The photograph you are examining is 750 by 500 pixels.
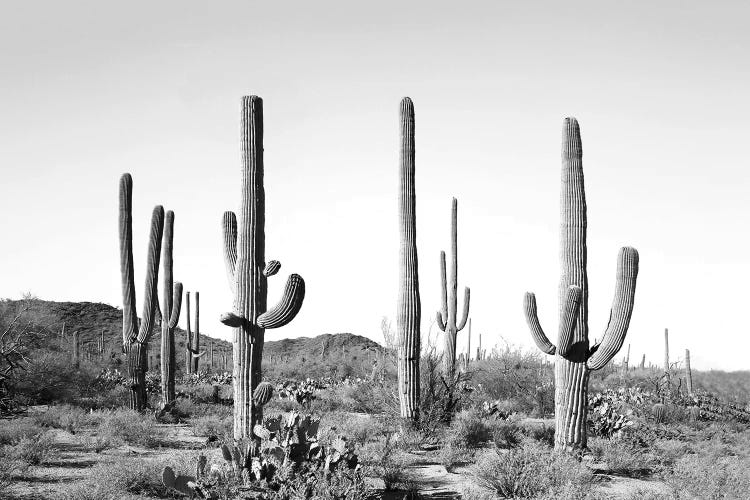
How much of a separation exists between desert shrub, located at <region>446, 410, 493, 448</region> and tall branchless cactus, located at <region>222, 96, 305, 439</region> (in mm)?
4744

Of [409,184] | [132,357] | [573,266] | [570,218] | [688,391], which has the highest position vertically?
[409,184]

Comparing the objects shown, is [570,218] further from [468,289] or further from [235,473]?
[468,289]

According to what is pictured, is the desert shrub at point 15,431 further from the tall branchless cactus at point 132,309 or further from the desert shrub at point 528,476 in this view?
the desert shrub at point 528,476

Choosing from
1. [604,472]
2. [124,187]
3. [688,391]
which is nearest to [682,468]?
[604,472]

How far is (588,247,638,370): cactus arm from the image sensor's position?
12.4m

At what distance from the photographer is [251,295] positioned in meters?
11.2

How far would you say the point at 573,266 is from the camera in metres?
12.9

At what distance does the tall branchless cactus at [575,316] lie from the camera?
40.8 feet

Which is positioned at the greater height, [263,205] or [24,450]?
[263,205]

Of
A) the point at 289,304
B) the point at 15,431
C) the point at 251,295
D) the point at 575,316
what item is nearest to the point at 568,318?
the point at 575,316

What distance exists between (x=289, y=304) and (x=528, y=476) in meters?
4.22

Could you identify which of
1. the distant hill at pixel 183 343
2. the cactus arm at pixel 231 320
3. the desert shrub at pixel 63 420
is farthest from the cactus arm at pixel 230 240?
the distant hill at pixel 183 343

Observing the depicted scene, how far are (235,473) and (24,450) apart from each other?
572 cm

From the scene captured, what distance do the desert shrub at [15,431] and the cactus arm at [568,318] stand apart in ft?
33.6
